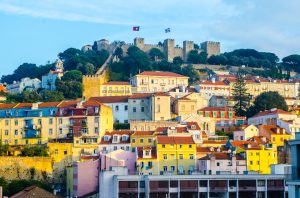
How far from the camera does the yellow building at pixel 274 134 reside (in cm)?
7688

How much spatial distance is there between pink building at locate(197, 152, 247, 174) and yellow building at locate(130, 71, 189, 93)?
1541 inches

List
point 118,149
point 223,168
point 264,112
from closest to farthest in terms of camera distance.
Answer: point 223,168, point 118,149, point 264,112

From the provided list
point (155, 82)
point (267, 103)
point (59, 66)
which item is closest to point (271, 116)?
point (267, 103)

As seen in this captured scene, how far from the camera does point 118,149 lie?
69.4m

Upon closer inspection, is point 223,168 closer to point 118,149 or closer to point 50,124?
point 118,149

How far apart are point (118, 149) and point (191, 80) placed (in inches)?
2050

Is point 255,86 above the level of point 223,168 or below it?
above

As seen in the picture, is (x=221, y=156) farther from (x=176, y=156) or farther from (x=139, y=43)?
(x=139, y=43)

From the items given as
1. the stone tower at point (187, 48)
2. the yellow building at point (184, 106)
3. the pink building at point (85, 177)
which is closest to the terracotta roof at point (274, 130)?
the yellow building at point (184, 106)

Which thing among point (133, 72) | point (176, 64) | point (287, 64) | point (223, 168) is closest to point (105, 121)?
point (223, 168)

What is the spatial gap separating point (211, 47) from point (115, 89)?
45659mm

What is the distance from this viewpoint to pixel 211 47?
5605 inches

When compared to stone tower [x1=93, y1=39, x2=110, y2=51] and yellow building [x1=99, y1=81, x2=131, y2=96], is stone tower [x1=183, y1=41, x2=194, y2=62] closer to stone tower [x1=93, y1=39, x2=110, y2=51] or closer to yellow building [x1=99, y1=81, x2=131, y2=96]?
stone tower [x1=93, y1=39, x2=110, y2=51]

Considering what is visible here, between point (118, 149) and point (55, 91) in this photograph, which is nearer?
point (118, 149)
